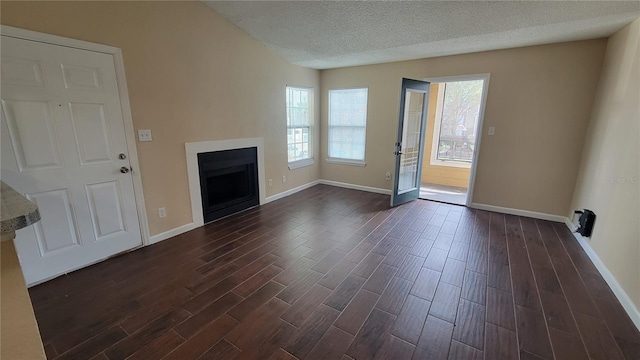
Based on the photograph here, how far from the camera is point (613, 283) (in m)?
2.31

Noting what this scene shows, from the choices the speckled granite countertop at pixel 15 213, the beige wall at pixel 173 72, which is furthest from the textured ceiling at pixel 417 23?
the speckled granite countertop at pixel 15 213

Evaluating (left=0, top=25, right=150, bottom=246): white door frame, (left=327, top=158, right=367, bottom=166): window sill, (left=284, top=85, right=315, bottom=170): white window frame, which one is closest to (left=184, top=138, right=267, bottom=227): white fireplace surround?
(left=0, top=25, right=150, bottom=246): white door frame

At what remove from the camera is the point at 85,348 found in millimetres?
1695

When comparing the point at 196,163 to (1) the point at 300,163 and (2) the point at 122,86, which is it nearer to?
(2) the point at 122,86

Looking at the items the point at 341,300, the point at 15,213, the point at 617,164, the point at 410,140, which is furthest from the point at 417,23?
the point at 15,213

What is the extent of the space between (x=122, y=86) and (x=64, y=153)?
80cm

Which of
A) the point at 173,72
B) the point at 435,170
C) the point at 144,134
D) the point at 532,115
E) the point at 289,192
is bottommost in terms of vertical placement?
the point at 289,192

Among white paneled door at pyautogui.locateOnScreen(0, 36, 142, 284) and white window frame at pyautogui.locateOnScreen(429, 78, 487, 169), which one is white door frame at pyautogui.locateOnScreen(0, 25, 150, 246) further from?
white window frame at pyautogui.locateOnScreen(429, 78, 487, 169)

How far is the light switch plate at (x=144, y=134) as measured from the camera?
2.82m

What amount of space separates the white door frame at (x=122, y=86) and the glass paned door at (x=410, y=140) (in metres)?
3.48

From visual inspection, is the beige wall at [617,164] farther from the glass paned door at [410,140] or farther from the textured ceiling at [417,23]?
the glass paned door at [410,140]

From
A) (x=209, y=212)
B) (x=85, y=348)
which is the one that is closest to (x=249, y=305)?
(x=85, y=348)

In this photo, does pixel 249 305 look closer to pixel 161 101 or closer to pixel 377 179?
pixel 161 101

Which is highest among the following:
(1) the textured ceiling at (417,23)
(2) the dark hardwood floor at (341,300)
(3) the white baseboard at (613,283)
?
(1) the textured ceiling at (417,23)
